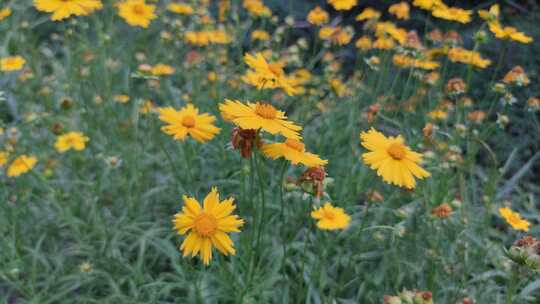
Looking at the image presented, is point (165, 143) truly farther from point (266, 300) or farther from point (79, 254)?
point (266, 300)

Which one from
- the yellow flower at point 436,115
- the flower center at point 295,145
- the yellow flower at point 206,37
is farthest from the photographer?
the yellow flower at point 206,37

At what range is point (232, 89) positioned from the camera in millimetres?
2719

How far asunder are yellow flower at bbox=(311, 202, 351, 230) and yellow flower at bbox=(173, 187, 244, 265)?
620mm

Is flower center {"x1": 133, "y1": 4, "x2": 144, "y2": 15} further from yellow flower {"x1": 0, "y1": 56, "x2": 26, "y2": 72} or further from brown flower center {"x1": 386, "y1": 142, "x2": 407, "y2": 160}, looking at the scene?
brown flower center {"x1": 386, "y1": 142, "x2": 407, "y2": 160}

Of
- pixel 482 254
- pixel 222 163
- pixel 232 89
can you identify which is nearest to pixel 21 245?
pixel 222 163

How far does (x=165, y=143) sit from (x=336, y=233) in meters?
1.04

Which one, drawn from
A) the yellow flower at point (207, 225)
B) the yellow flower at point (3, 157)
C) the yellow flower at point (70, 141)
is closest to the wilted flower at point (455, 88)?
the yellow flower at point (207, 225)

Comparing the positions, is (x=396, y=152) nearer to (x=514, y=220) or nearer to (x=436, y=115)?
(x=514, y=220)

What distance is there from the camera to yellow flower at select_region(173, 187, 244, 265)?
114 cm

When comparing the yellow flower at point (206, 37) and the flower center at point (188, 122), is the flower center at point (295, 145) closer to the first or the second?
the flower center at point (188, 122)

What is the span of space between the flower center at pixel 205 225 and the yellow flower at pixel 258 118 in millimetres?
230

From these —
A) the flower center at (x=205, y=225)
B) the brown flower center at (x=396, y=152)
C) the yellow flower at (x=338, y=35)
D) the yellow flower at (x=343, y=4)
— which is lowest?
the flower center at (x=205, y=225)

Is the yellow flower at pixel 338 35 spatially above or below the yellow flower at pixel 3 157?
above

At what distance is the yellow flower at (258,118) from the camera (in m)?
1.10
